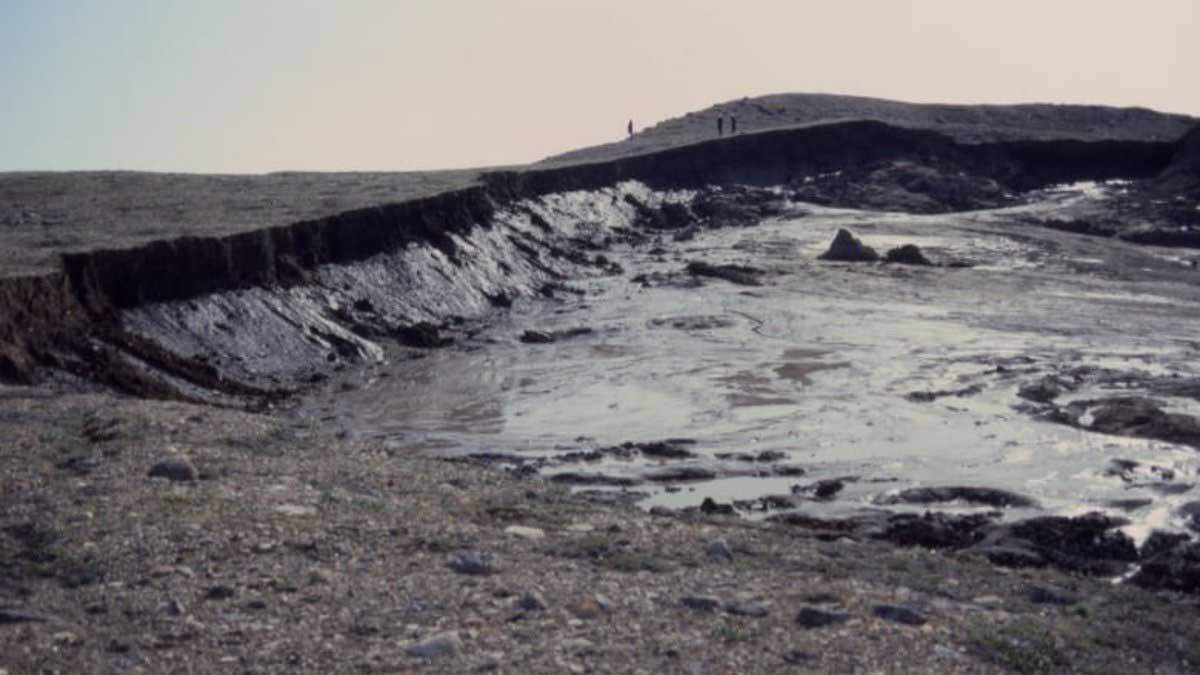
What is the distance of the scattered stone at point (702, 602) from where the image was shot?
7449 millimetres

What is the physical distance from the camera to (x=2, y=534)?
8.16 meters

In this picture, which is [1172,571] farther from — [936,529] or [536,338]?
[536,338]

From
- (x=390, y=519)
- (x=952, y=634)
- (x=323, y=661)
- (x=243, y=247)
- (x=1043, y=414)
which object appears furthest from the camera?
(x=243, y=247)

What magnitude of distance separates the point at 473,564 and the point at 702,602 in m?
1.24

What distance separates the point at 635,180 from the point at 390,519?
96.2 feet

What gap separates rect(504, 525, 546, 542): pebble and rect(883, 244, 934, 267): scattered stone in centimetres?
2105

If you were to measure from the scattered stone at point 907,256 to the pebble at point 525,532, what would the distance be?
2105cm

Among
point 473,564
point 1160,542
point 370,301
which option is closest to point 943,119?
point 370,301

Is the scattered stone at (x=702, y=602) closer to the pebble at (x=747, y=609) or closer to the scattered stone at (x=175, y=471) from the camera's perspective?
the pebble at (x=747, y=609)

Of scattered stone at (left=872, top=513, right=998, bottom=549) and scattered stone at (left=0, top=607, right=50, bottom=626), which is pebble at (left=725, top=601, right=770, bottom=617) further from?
scattered stone at (left=0, top=607, right=50, bottom=626)

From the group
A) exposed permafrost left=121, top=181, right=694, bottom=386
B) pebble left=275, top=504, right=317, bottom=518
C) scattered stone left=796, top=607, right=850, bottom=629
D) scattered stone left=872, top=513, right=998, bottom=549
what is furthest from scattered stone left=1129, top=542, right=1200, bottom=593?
exposed permafrost left=121, top=181, right=694, bottom=386

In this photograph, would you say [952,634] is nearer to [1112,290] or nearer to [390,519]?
[390,519]

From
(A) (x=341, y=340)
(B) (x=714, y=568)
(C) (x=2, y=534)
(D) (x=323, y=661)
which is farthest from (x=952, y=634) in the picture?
(A) (x=341, y=340)

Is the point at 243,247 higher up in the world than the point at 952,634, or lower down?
higher up
